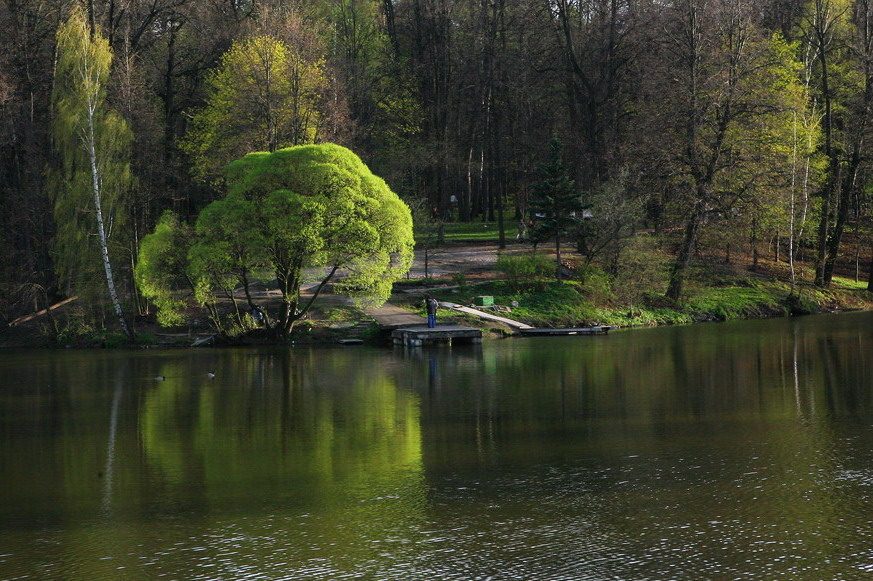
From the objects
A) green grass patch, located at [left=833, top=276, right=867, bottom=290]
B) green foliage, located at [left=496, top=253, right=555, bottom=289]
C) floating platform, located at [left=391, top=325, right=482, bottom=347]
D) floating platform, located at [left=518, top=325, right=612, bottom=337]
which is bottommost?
floating platform, located at [left=518, top=325, right=612, bottom=337]

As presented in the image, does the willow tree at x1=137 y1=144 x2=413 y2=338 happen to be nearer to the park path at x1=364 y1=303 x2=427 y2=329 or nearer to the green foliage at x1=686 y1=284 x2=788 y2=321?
the park path at x1=364 y1=303 x2=427 y2=329

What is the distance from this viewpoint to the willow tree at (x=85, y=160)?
152 feet

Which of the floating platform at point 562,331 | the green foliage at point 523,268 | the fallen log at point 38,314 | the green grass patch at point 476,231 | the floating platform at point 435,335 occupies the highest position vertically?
the green grass patch at point 476,231

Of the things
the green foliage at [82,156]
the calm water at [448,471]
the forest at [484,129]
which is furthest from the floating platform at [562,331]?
the green foliage at [82,156]

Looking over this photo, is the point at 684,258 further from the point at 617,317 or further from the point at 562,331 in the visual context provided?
the point at 562,331

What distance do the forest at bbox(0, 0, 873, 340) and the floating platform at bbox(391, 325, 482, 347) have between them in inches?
84.2

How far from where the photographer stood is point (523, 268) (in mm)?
51531

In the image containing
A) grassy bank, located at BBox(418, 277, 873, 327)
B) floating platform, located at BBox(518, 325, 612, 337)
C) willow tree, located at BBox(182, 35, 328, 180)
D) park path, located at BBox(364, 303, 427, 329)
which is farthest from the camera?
willow tree, located at BBox(182, 35, 328, 180)

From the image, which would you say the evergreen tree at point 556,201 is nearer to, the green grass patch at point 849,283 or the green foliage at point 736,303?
the green foliage at point 736,303

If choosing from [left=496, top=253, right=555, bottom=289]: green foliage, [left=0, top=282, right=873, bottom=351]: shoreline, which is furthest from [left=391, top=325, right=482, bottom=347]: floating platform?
[left=496, top=253, right=555, bottom=289]: green foliage

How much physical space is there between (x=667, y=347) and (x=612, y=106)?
2787 centimetres

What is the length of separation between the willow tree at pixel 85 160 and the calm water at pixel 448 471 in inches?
488

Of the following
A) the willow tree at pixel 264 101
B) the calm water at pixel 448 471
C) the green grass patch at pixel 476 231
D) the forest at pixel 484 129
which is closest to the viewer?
the calm water at pixel 448 471

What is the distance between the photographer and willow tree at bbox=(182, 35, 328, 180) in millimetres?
52000
